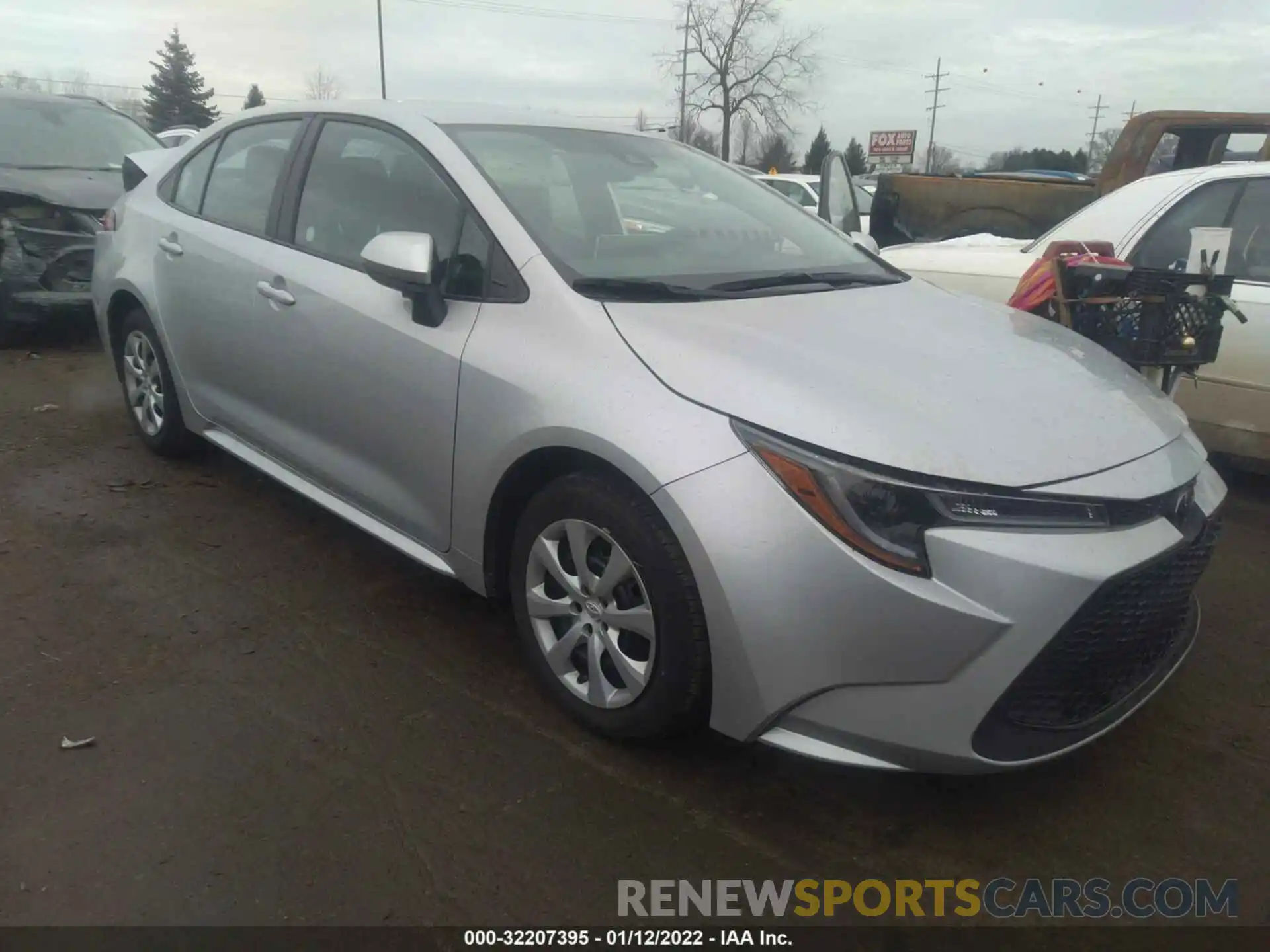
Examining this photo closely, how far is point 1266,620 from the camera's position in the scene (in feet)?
11.3

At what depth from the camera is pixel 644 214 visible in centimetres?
317

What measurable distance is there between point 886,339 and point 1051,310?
1.39 m

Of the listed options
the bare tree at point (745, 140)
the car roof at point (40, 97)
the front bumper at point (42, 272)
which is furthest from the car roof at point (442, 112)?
the bare tree at point (745, 140)

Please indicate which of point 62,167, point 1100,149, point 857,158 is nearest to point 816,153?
point 857,158

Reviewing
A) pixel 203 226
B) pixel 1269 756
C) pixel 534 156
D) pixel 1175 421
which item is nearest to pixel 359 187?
pixel 534 156

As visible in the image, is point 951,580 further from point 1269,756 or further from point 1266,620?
point 1266,620

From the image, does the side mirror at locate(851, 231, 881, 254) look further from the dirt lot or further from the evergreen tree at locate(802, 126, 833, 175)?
the evergreen tree at locate(802, 126, 833, 175)

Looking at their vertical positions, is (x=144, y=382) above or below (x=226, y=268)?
below

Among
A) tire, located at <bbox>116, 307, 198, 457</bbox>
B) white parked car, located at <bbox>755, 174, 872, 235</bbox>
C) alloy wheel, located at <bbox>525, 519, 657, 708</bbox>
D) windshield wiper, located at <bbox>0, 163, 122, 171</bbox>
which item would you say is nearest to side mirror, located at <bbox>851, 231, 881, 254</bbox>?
alloy wheel, located at <bbox>525, 519, 657, 708</bbox>

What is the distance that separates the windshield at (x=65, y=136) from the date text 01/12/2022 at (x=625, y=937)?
695cm

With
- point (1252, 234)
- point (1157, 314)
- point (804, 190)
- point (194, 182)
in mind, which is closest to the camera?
point (1157, 314)

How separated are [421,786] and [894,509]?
132 cm

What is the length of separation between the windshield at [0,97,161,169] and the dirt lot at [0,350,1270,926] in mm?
4956

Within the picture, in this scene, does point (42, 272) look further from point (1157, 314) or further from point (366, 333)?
point (1157, 314)
